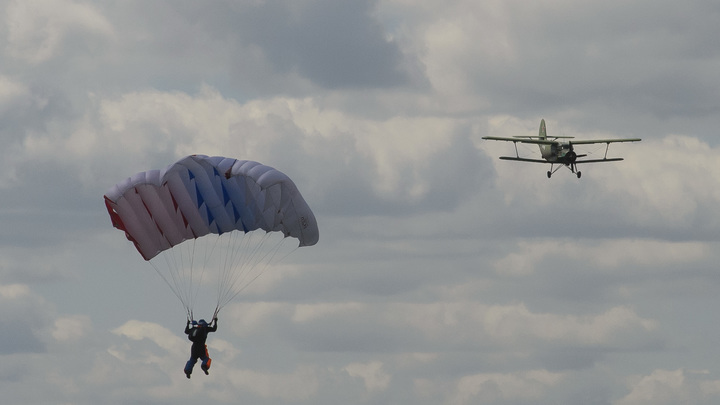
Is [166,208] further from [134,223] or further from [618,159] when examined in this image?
[618,159]

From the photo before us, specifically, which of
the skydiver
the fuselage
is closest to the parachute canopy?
the skydiver

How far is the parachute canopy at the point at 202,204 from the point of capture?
6241 centimetres

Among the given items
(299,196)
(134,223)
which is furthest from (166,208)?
(299,196)

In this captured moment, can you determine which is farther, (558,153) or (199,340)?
(558,153)

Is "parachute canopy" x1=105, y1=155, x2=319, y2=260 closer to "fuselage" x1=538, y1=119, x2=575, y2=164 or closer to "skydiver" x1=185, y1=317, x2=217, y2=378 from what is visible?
"skydiver" x1=185, y1=317, x2=217, y2=378

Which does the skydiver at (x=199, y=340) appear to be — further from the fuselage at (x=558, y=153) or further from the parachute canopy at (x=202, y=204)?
the fuselage at (x=558, y=153)

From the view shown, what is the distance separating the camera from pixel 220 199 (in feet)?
208

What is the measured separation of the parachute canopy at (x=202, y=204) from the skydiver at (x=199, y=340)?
5.67 m

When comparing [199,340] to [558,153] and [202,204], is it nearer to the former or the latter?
[202,204]

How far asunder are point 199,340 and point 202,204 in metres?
→ 6.59

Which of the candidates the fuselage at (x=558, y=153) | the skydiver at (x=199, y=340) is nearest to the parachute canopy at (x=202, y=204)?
the skydiver at (x=199, y=340)

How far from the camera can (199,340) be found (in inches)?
2370

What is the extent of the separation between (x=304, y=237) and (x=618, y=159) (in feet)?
132

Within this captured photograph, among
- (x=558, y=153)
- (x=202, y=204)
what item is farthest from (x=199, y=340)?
(x=558, y=153)
